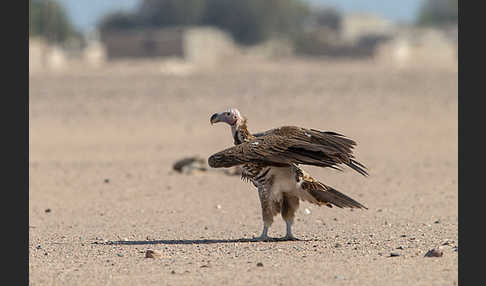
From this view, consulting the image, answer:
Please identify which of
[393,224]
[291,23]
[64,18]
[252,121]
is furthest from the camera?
[291,23]

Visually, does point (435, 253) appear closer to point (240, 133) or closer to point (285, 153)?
Result: point (285, 153)

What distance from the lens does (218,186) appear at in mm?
15117

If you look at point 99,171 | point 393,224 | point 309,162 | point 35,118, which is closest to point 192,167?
point 99,171

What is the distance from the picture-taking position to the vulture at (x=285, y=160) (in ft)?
30.6

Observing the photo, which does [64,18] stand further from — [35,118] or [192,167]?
[192,167]

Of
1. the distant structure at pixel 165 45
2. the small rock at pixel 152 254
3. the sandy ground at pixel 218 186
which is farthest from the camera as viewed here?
the distant structure at pixel 165 45

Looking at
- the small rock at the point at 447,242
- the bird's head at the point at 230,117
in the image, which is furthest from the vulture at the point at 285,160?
the small rock at the point at 447,242

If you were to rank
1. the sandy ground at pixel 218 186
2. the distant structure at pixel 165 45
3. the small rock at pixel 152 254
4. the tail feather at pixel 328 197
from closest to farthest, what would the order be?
1. the sandy ground at pixel 218 186
2. the small rock at pixel 152 254
3. the tail feather at pixel 328 197
4. the distant structure at pixel 165 45

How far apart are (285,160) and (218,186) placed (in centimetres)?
585

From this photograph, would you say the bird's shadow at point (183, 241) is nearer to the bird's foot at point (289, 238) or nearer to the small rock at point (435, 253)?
the bird's foot at point (289, 238)

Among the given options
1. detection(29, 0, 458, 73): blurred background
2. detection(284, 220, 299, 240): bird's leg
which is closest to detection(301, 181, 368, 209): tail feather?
detection(284, 220, 299, 240): bird's leg

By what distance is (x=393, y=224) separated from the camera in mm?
11172

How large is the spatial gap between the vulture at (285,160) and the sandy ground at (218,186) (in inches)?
15.2

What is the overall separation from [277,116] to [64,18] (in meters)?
51.2
